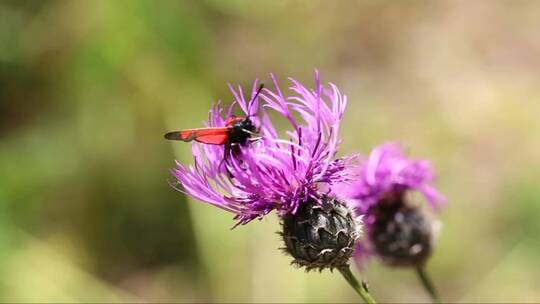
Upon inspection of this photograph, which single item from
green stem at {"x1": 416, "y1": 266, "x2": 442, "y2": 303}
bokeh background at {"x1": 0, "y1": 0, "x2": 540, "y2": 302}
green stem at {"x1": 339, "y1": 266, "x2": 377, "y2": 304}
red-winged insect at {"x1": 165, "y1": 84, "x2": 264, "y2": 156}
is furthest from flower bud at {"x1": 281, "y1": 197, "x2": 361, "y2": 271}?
bokeh background at {"x1": 0, "y1": 0, "x2": 540, "y2": 302}

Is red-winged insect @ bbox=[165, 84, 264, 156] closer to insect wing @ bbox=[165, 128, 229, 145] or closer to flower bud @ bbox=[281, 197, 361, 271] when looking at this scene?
insect wing @ bbox=[165, 128, 229, 145]

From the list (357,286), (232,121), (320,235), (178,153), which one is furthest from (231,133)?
(178,153)

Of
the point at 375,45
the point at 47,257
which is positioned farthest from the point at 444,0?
the point at 47,257

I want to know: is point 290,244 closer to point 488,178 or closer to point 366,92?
point 488,178

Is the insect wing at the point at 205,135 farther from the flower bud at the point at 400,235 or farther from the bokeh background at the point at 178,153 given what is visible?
the bokeh background at the point at 178,153

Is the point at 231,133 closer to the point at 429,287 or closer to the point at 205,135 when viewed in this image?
the point at 205,135

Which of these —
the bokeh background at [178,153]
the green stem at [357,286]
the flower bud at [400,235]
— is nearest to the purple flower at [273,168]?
the green stem at [357,286]
